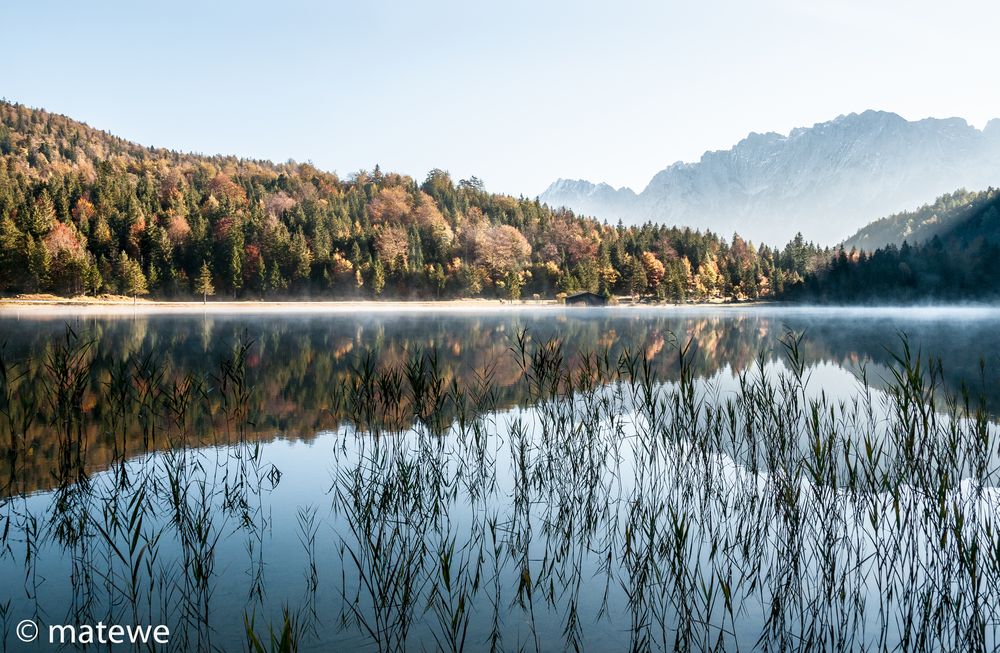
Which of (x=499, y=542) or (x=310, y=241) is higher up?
(x=310, y=241)

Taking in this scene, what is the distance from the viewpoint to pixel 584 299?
386 feet

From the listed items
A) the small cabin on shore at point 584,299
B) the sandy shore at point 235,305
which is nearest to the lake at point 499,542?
the sandy shore at point 235,305

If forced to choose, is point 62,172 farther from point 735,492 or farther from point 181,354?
point 735,492

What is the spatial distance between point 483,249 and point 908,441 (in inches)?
4714

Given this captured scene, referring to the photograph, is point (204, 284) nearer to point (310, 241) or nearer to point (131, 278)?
point (131, 278)

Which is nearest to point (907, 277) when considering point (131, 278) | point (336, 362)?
point (336, 362)

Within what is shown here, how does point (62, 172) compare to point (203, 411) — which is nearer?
point (203, 411)

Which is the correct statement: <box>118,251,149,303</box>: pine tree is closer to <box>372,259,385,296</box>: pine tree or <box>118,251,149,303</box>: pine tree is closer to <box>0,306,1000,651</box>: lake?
<box>372,259,385,296</box>: pine tree

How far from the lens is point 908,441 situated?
264 inches

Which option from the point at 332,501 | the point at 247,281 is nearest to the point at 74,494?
the point at 332,501

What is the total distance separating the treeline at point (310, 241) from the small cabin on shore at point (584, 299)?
3.17 metres

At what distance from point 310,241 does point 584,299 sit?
5140cm

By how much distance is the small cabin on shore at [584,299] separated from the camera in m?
→ 117

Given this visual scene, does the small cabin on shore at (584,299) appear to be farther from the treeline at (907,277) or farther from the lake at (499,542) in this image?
the lake at (499,542)
